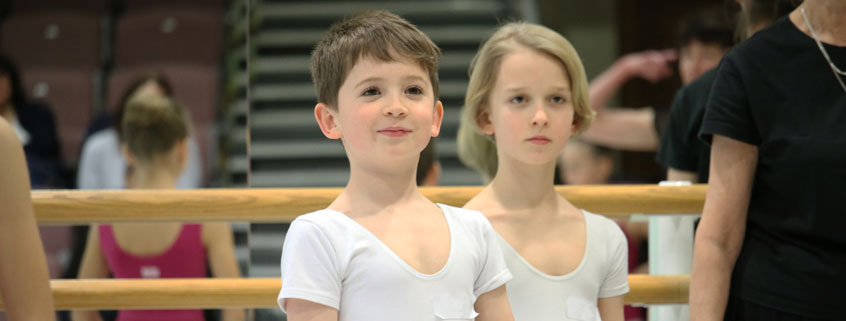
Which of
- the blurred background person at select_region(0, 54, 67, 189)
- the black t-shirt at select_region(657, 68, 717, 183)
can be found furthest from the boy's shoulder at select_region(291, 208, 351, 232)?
Result: the blurred background person at select_region(0, 54, 67, 189)

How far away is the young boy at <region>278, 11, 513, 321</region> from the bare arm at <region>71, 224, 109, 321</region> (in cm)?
78

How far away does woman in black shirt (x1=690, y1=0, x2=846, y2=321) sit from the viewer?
133 cm

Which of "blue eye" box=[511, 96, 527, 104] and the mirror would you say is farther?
the mirror

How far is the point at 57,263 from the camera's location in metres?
2.68

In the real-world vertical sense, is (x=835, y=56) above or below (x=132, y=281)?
above

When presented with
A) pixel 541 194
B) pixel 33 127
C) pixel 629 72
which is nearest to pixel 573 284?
pixel 541 194

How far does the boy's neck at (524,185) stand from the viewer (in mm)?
1480

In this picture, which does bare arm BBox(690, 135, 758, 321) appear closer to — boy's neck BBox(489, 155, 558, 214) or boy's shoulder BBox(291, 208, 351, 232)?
boy's neck BBox(489, 155, 558, 214)

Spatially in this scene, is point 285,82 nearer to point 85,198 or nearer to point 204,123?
point 204,123

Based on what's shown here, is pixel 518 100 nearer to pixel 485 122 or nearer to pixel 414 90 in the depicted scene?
pixel 485 122

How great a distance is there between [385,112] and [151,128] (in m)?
1.54

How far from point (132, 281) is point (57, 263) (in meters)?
1.24

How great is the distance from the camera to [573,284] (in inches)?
54.9

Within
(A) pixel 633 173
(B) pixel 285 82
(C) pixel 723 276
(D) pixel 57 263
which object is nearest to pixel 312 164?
(B) pixel 285 82
